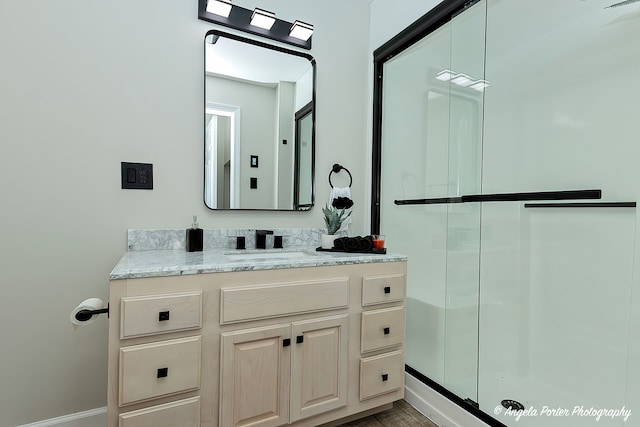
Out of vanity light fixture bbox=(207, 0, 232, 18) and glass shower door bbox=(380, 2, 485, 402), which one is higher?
vanity light fixture bbox=(207, 0, 232, 18)

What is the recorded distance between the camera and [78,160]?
4.93 ft

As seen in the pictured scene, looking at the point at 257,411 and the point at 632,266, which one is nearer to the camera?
the point at 632,266

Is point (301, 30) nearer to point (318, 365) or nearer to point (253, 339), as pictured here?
point (253, 339)

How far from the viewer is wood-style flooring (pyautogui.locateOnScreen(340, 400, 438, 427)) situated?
162 cm

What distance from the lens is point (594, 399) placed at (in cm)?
126

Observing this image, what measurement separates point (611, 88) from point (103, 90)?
2.09m

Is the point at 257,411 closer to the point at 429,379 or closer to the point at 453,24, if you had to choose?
the point at 429,379

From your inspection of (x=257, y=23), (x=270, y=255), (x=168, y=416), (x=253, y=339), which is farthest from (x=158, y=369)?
(x=257, y=23)

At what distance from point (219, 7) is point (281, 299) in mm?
1532

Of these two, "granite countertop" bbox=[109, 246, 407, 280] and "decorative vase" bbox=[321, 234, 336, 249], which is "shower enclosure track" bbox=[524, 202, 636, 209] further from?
"decorative vase" bbox=[321, 234, 336, 249]

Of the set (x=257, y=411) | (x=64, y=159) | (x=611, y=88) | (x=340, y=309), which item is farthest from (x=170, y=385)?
(x=611, y=88)

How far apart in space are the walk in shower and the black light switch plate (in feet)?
4.59

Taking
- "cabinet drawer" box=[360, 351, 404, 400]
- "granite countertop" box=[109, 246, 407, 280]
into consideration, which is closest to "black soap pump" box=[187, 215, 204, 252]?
"granite countertop" box=[109, 246, 407, 280]

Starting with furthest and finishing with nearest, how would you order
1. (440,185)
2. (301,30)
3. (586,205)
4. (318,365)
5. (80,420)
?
(301,30) < (440,185) < (80,420) < (318,365) < (586,205)
